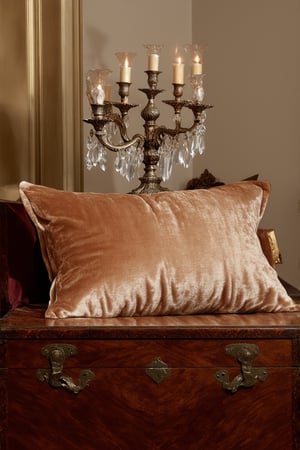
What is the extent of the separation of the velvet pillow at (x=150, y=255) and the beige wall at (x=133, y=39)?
1.39 m

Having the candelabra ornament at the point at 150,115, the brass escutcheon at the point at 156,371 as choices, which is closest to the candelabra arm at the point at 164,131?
the candelabra ornament at the point at 150,115

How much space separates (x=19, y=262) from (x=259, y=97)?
2.15 metres

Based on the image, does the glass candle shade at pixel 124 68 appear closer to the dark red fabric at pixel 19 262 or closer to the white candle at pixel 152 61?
the white candle at pixel 152 61

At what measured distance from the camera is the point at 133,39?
3.44 meters

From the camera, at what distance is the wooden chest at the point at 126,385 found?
5.41 ft

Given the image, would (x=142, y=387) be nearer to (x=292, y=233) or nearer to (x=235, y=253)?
(x=235, y=253)

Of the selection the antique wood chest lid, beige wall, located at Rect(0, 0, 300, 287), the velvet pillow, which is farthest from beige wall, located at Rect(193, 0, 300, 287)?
the antique wood chest lid

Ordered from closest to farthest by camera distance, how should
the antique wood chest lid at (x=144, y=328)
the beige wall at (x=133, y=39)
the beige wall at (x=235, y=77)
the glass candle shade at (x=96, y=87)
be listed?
the antique wood chest lid at (x=144, y=328)
the glass candle shade at (x=96, y=87)
the beige wall at (x=133, y=39)
the beige wall at (x=235, y=77)

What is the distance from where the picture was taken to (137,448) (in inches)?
65.3

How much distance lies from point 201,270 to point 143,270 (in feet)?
0.42

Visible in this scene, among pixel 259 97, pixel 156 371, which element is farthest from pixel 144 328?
pixel 259 97

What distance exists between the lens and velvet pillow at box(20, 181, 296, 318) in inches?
68.6

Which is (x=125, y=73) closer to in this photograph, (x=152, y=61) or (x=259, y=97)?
(x=152, y=61)

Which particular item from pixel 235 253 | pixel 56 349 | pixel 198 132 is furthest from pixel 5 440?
pixel 198 132
